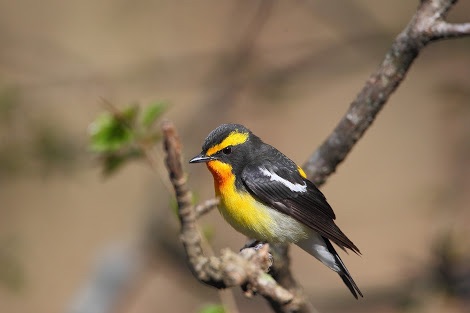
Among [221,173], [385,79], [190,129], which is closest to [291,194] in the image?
[221,173]

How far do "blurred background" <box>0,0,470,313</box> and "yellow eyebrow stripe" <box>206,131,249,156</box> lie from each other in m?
2.21

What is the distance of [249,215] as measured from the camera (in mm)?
3410

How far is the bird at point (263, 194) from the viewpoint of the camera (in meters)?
3.41

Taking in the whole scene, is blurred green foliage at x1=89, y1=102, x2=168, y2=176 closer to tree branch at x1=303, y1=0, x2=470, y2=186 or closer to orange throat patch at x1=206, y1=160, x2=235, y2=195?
orange throat patch at x1=206, y1=160, x2=235, y2=195

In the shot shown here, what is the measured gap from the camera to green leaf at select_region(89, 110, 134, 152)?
316 centimetres

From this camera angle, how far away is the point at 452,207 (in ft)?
19.2

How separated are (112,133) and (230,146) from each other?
656 millimetres

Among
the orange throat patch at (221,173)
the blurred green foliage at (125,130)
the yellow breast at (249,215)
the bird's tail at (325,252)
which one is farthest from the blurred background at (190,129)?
the blurred green foliage at (125,130)

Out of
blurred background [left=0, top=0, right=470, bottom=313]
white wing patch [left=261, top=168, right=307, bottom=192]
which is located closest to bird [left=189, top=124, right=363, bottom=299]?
white wing patch [left=261, top=168, right=307, bottom=192]

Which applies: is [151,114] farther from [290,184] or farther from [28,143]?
[28,143]

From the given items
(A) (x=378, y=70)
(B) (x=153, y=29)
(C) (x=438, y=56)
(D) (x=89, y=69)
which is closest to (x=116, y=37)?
(B) (x=153, y=29)

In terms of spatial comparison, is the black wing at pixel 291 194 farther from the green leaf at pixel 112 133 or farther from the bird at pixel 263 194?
the green leaf at pixel 112 133

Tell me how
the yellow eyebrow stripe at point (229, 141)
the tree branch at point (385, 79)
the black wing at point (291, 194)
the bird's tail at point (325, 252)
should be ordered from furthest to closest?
A: the bird's tail at point (325, 252)
the yellow eyebrow stripe at point (229, 141)
the black wing at point (291, 194)
the tree branch at point (385, 79)

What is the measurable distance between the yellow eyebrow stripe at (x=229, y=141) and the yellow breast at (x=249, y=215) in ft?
0.21
